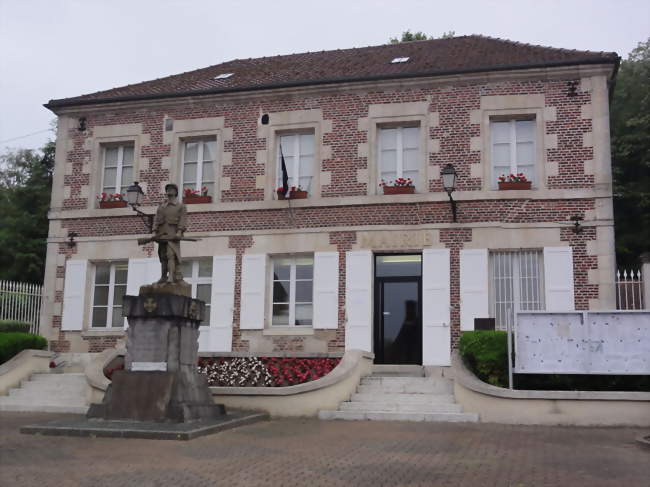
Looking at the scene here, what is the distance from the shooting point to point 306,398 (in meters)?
11.4

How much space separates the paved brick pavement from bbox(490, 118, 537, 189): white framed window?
6.07 metres

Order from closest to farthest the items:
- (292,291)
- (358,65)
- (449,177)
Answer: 1. (449,177)
2. (292,291)
3. (358,65)

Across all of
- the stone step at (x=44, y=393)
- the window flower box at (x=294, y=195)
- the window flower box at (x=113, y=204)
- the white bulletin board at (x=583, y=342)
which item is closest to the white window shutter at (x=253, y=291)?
the window flower box at (x=294, y=195)

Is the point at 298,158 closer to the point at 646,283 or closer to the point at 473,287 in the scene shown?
the point at 473,287

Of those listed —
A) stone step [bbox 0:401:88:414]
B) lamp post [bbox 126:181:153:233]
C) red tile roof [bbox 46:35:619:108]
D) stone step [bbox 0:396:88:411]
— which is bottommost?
stone step [bbox 0:401:88:414]

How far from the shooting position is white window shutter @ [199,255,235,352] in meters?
15.0

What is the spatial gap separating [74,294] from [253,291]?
13.5 ft

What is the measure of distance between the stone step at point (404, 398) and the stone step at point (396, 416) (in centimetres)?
58

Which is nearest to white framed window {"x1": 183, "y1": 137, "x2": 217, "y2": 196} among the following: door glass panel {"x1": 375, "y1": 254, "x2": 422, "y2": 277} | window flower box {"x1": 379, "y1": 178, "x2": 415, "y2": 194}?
window flower box {"x1": 379, "y1": 178, "x2": 415, "y2": 194}

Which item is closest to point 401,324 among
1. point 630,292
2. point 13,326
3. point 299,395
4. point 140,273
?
point 299,395

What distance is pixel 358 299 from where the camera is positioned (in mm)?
14414

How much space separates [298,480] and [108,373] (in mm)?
7703

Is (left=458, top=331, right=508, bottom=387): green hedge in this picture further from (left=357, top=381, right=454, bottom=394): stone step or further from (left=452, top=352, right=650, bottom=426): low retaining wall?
(left=357, top=381, right=454, bottom=394): stone step

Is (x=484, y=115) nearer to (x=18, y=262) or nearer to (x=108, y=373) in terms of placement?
(x=108, y=373)
